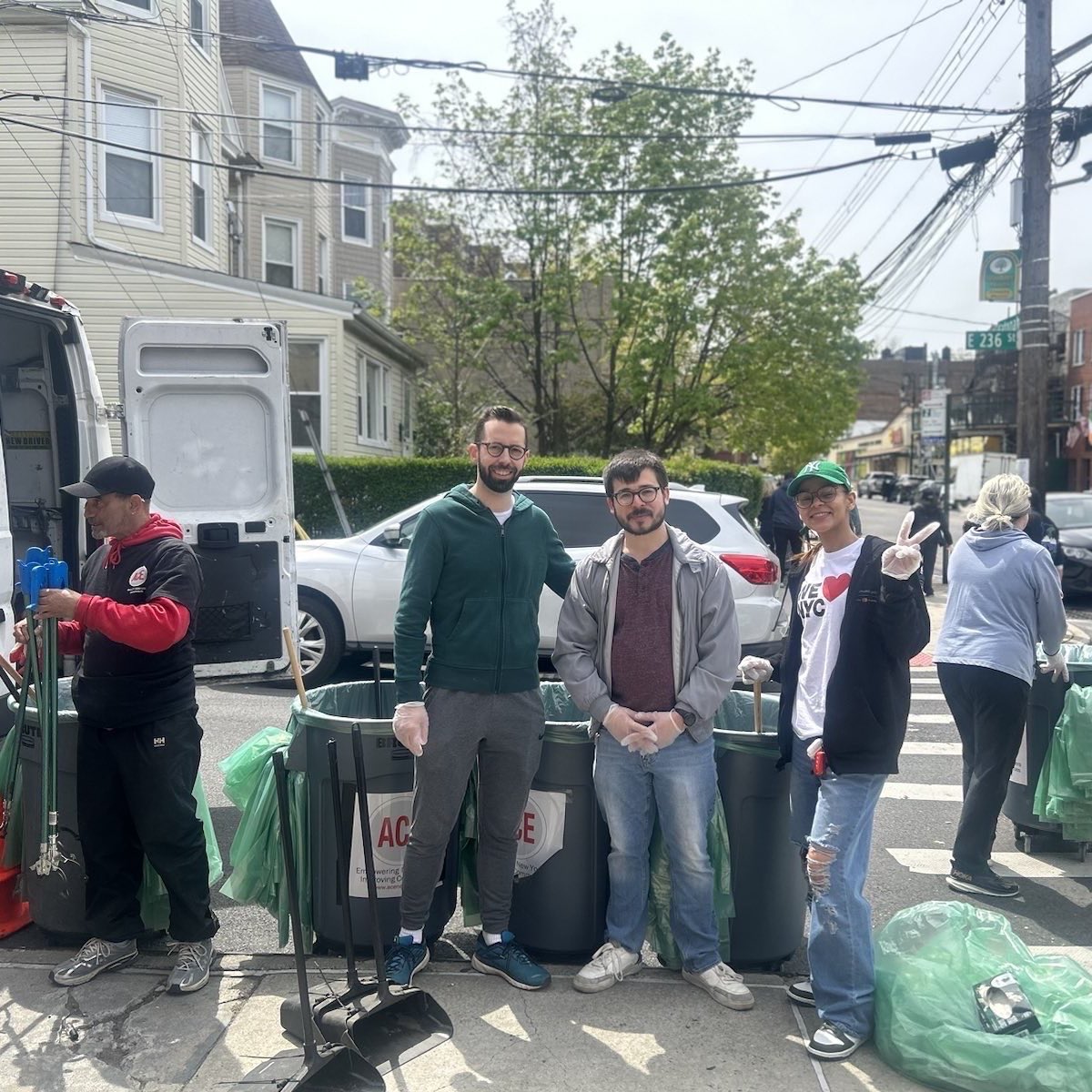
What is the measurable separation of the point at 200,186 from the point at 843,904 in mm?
16771

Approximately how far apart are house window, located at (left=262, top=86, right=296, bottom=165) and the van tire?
16.0 meters

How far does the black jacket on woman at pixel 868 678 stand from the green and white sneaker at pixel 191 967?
7.33 feet

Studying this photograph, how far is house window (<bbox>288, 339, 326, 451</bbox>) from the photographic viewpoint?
16969 millimetres

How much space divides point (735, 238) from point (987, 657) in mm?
16219

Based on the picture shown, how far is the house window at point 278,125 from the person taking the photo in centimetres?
2172

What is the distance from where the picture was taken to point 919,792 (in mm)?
6355

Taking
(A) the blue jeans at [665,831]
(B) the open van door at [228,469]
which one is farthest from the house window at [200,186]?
(A) the blue jeans at [665,831]

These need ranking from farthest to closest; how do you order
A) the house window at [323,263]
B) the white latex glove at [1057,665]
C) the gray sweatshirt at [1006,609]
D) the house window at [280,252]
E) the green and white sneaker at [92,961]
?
the house window at [323,263] < the house window at [280,252] < the white latex glove at [1057,665] < the gray sweatshirt at [1006,609] < the green and white sneaker at [92,961]

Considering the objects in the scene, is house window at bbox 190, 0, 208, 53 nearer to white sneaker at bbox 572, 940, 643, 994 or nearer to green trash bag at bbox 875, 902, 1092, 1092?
white sneaker at bbox 572, 940, 643, 994

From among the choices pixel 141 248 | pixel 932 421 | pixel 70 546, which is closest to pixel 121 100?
pixel 141 248

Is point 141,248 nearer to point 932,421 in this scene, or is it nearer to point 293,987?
point 932,421

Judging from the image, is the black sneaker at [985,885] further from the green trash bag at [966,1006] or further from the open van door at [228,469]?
the open van door at [228,469]

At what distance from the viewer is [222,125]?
61.1 ft

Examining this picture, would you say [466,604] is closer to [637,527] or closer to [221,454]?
[637,527]
